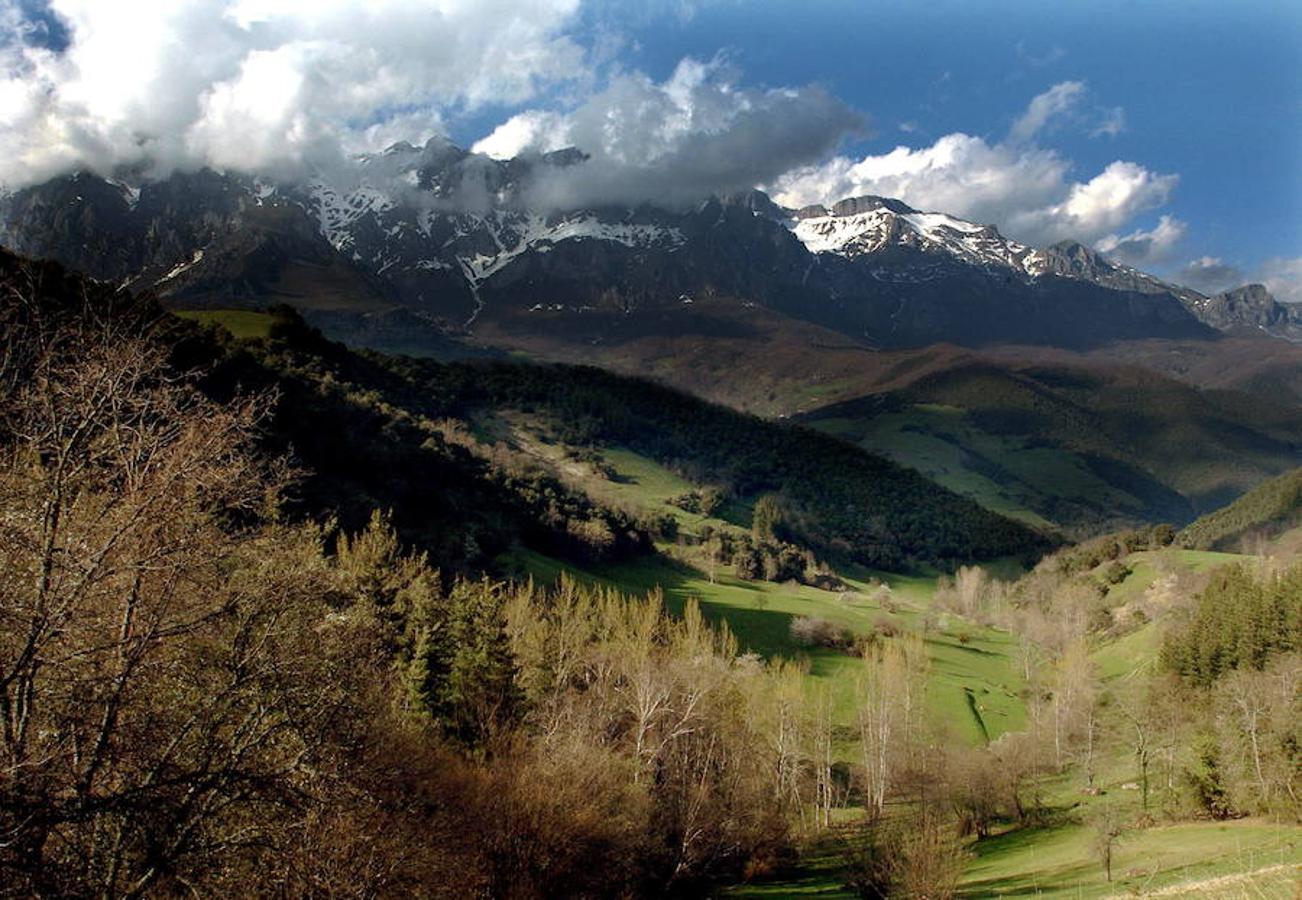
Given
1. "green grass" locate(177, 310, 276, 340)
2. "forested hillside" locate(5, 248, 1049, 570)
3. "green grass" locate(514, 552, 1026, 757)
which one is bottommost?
"green grass" locate(514, 552, 1026, 757)

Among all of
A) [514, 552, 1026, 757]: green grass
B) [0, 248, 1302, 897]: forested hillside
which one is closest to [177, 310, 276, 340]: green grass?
[0, 248, 1302, 897]: forested hillside

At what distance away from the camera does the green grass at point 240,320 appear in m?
121

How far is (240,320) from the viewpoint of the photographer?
130875mm

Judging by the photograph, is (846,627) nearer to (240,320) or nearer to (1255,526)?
(240,320)

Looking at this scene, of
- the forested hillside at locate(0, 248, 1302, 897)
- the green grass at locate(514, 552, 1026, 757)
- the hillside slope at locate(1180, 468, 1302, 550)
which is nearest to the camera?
the forested hillside at locate(0, 248, 1302, 897)

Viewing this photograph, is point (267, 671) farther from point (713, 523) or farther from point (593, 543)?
point (713, 523)

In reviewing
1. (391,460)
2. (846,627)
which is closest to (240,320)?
(391,460)

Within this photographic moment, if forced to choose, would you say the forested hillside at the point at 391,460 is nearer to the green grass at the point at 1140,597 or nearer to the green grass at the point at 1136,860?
the green grass at the point at 1136,860

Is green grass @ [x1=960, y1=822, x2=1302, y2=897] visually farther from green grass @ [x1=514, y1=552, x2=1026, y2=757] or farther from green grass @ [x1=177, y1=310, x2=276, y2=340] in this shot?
green grass @ [x1=177, y1=310, x2=276, y2=340]

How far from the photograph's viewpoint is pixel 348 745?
14.5 metres

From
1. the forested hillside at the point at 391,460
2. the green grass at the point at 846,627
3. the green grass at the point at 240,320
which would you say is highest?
the green grass at the point at 240,320

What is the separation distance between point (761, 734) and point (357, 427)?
6150 cm

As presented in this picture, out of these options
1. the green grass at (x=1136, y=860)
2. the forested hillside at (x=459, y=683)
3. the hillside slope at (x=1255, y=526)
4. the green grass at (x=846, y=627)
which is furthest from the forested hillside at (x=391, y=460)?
the hillside slope at (x=1255, y=526)

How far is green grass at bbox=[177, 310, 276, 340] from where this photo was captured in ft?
396
